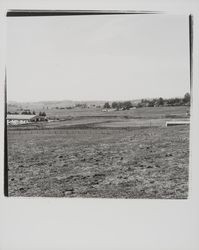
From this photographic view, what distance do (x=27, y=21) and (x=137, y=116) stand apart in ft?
2.69

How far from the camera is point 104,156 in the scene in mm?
1975

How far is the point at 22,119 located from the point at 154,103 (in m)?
0.74

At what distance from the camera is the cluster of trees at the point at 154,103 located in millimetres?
1925

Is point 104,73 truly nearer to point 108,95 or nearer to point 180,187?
point 108,95

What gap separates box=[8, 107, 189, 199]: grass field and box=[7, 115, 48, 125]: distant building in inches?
1.4

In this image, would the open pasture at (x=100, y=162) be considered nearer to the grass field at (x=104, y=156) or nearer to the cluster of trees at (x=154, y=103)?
the grass field at (x=104, y=156)

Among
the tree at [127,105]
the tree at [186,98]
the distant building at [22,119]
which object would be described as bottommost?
the distant building at [22,119]

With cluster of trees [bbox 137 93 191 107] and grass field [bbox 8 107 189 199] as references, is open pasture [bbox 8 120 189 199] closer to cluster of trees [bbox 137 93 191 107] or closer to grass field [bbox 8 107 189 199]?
grass field [bbox 8 107 189 199]

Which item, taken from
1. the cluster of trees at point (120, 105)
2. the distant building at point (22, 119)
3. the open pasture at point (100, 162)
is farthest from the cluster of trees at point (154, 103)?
the distant building at point (22, 119)

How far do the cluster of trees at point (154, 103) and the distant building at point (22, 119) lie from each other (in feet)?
1.24

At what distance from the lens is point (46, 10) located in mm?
1990

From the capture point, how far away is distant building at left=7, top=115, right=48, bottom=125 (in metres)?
1.97

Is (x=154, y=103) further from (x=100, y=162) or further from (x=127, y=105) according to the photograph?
(x=100, y=162)

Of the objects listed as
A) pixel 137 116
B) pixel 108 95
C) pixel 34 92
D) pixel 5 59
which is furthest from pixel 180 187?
pixel 5 59
